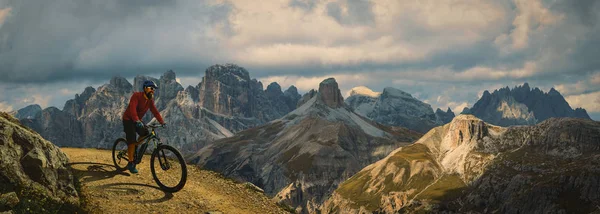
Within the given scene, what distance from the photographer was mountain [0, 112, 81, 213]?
68.6ft

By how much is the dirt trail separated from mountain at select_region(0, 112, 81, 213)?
1.53 meters

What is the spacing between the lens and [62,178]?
2412 centimetres

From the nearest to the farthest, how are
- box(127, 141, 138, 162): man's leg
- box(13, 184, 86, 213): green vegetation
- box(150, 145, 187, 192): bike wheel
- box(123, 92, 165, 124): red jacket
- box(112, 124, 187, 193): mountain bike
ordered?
box(13, 184, 86, 213): green vegetation
box(150, 145, 187, 192): bike wheel
box(112, 124, 187, 193): mountain bike
box(123, 92, 165, 124): red jacket
box(127, 141, 138, 162): man's leg

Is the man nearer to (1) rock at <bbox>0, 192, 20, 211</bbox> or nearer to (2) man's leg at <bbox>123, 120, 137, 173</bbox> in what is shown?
(2) man's leg at <bbox>123, 120, 137, 173</bbox>

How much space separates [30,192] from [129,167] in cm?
839

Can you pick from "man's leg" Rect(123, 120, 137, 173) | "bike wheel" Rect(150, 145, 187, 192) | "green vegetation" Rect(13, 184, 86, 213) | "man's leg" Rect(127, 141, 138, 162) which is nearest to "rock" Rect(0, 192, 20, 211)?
"green vegetation" Rect(13, 184, 86, 213)

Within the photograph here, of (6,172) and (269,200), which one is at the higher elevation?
(6,172)

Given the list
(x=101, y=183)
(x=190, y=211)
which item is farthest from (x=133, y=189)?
(x=190, y=211)

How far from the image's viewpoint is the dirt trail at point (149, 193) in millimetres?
25469

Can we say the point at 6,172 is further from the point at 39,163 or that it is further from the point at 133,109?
the point at 133,109

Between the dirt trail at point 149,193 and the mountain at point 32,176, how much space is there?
5.02 feet

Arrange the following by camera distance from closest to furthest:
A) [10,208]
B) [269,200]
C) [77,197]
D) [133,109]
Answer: [10,208] < [77,197] < [133,109] < [269,200]

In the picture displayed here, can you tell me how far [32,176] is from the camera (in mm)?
22672

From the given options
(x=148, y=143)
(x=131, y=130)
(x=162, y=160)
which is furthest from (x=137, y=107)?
(x=162, y=160)
